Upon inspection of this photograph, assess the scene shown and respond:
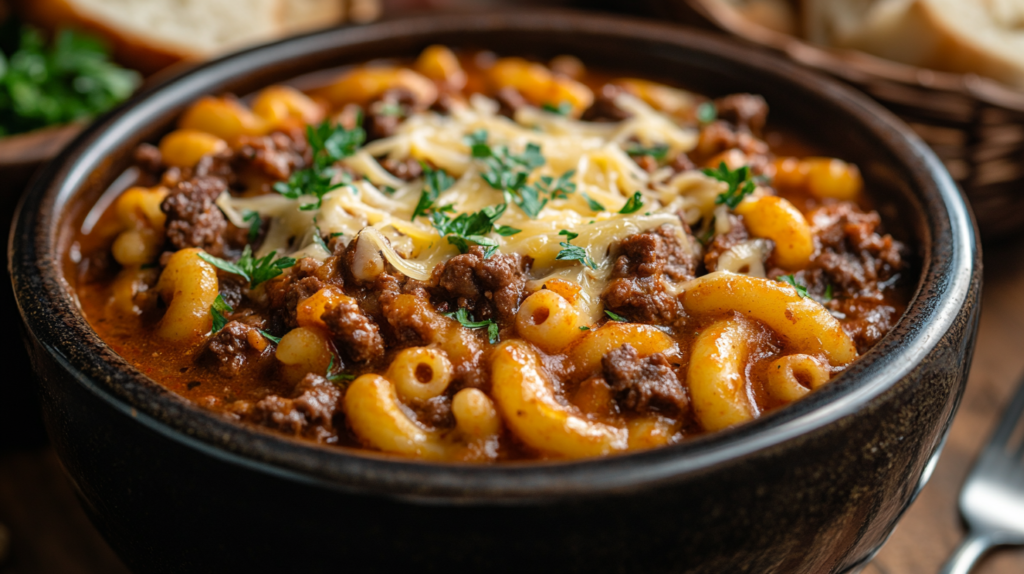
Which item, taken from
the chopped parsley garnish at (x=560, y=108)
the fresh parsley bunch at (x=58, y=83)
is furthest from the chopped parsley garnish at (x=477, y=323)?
the fresh parsley bunch at (x=58, y=83)

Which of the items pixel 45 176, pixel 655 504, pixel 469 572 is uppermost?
pixel 45 176

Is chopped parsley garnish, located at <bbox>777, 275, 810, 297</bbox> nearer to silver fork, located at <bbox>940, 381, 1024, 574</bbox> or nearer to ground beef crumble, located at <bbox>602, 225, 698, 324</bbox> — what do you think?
ground beef crumble, located at <bbox>602, 225, 698, 324</bbox>

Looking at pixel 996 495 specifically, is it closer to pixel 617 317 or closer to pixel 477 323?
pixel 617 317

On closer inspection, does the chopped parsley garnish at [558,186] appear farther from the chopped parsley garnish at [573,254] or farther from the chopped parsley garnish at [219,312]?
the chopped parsley garnish at [219,312]

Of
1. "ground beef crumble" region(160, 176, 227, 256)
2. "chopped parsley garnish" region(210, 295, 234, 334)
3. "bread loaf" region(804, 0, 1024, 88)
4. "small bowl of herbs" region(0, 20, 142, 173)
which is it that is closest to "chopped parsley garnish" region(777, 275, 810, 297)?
"chopped parsley garnish" region(210, 295, 234, 334)

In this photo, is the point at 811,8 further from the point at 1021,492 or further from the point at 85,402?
the point at 85,402

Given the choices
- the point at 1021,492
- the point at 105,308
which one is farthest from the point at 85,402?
the point at 1021,492
